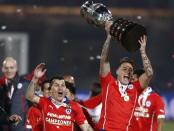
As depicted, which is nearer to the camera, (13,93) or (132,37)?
(132,37)

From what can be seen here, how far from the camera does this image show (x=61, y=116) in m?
8.52

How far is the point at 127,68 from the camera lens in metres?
8.78

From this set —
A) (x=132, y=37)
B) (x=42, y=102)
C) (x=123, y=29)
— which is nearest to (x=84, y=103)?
(x=42, y=102)

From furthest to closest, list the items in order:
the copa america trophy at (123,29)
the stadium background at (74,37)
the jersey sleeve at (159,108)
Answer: the stadium background at (74,37), the jersey sleeve at (159,108), the copa america trophy at (123,29)

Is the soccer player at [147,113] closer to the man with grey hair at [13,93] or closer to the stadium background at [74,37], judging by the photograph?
the man with grey hair at [13,93]

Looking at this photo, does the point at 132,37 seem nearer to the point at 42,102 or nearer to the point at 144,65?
the point at 144,65

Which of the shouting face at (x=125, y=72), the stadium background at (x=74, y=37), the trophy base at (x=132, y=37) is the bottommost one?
the stadium background at (x=74, y=37)

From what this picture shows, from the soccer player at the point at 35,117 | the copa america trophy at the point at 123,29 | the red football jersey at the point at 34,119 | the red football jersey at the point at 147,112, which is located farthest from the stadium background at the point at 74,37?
the copa america trophy at the point at 123,29

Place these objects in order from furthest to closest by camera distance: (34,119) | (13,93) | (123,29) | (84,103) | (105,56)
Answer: (84,103), (13,93), (34,119), (105,56), (123,29)

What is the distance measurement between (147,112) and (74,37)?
11009mm

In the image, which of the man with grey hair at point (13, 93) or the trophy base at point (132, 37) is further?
the man with grey hair at point (13, 93)

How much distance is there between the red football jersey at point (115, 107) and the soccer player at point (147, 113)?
0.60m

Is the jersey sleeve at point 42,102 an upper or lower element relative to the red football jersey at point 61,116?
upper

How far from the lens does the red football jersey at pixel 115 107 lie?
346 inches
